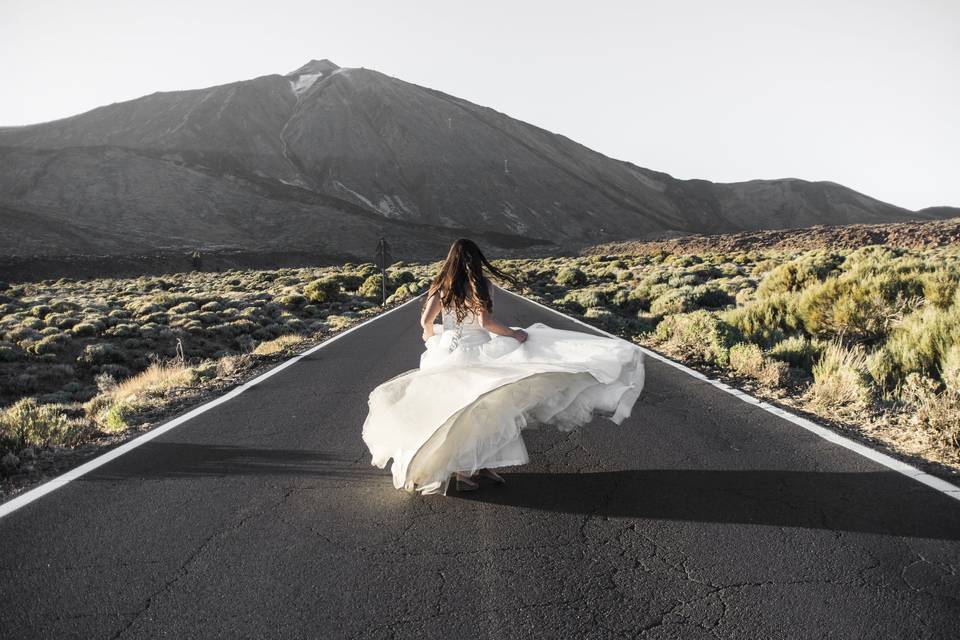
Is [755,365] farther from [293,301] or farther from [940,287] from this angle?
[293,301]

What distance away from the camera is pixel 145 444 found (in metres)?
6.30

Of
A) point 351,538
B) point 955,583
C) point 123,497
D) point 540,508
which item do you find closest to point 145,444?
point 123,497

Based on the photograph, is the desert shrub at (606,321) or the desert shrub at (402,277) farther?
the desert shrub at (402,277)

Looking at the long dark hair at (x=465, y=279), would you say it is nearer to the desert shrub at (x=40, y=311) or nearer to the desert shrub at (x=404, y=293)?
the desert shrub at (x=40, y=311)

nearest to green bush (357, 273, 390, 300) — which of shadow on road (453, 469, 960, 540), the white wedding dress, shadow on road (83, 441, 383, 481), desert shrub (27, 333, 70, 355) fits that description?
desert shrub (27, 333, 70, 355)

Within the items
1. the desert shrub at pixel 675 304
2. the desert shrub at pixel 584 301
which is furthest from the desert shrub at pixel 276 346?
the desert shrub at pixel 584 301

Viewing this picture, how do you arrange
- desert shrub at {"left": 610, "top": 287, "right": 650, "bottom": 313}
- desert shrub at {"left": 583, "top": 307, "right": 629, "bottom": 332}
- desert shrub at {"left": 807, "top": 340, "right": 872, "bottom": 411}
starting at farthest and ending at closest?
1. desert shrub at {"left": 610, "top": 287, "right": 650, "bottom": 313}
2. desert shrub at {"left": 583, "top": 307, "right": 629, "bottom": 332}
3. desert shrub at {"left": 807, "top": 340, "right": 872, "bottom": 411}

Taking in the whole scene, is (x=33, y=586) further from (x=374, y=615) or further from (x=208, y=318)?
(x=208, y=318)

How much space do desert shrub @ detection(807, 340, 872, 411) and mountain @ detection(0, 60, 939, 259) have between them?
257ft

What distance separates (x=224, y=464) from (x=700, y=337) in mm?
8949

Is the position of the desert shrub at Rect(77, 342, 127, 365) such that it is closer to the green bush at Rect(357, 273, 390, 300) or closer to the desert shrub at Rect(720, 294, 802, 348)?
the desert shrub at Rect(720, 294, 802, 348)

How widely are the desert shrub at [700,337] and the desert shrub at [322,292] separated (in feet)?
64.1

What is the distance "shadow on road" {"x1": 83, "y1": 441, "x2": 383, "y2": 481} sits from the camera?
17.3ft

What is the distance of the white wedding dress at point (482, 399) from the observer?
4.52 m
